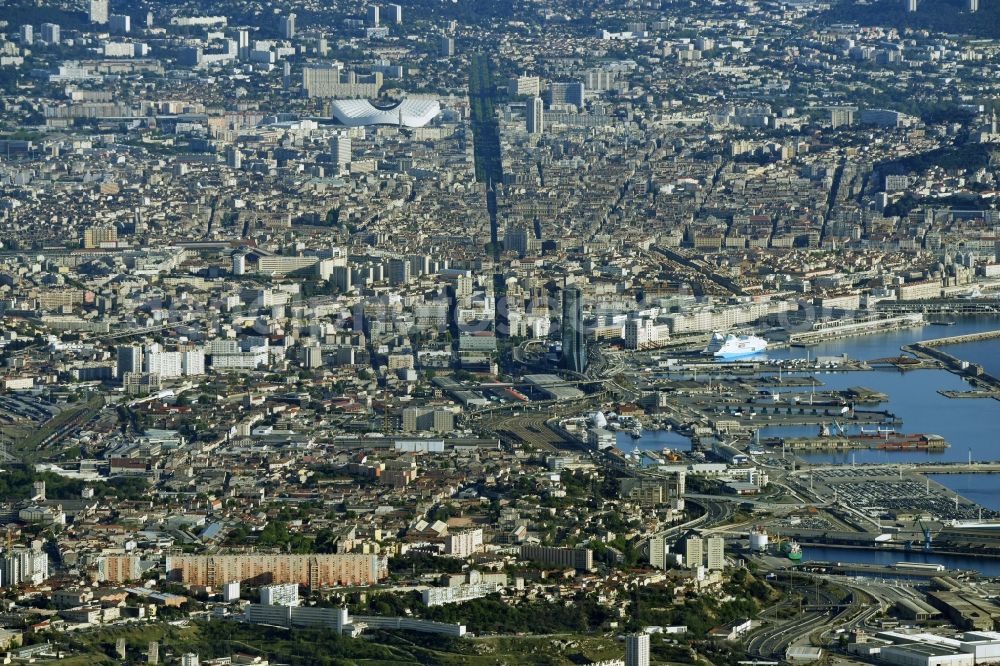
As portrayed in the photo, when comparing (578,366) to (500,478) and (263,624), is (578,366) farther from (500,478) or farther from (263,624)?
(263,624)

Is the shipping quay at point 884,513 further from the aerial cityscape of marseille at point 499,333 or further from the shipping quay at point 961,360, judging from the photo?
the shipping quay at point 961,360

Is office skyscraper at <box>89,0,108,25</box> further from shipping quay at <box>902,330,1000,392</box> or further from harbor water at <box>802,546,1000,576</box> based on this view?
harbor water at <box>802,546,1000,576</box>

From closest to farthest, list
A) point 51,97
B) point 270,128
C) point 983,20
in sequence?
point 270,128 < point 51,97 < point 983,20

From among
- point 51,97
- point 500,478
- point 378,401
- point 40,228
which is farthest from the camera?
point 51,97

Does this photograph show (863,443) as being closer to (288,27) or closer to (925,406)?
(925,406)

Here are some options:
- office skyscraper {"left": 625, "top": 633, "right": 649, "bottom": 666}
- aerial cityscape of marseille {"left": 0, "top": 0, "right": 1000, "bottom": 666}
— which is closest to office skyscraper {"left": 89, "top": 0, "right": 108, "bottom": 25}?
aerial cityscape of marseille {"left": 0, "top": 0, "right": 1000, "bottom": 666}

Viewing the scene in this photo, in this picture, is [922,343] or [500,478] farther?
[922,343]

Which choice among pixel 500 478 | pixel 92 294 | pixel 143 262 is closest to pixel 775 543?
pixel 500 478

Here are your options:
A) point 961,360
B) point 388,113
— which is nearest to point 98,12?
point 388,113
